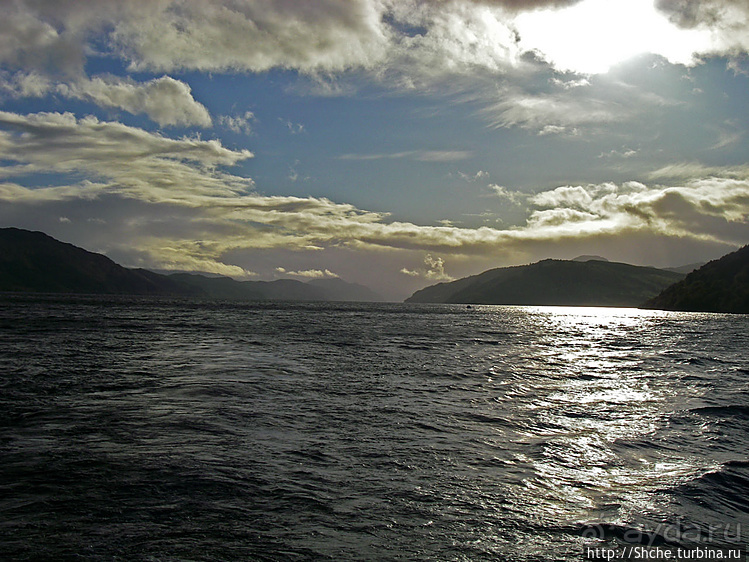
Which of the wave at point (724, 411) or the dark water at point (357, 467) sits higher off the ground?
the wave at point (724, 411)

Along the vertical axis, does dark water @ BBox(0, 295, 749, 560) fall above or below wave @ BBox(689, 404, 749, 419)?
below

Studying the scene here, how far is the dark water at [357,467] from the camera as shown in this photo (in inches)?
356

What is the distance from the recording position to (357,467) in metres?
13.0

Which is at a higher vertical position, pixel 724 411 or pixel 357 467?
pixel 724 411

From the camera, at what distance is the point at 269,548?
8.52 m

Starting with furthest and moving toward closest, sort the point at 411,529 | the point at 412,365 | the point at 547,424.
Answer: the point at 412,365 → the point at 547,424 → the point at 411,529

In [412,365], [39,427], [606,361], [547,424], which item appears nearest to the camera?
[39,427]

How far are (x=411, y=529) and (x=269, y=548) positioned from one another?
107 inches

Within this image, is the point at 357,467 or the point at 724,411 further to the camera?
the point at 724,411

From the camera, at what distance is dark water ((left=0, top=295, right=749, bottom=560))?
9039mm

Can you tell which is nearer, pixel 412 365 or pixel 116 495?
pixel 116 495

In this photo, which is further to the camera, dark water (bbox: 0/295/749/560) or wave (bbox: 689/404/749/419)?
wave (bbox: 689/404/749/419)

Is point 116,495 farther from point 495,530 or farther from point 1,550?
point 495,530

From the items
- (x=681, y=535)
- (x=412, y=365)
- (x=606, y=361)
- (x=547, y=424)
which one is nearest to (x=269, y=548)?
(x=681, y=535)
